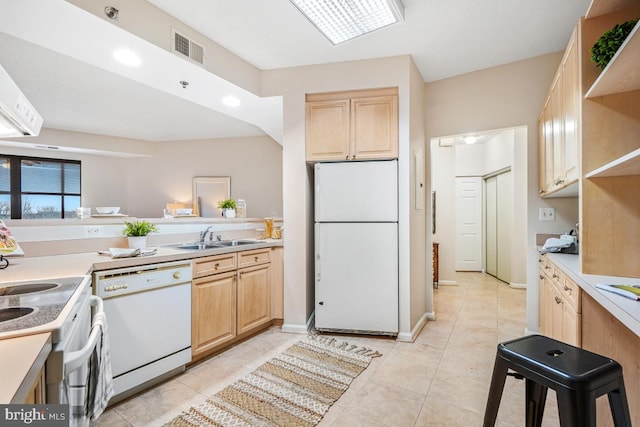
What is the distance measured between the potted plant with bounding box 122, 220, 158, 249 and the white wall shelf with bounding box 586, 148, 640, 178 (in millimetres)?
2875

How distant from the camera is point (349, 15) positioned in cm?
237

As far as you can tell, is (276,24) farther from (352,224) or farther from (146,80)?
(352,224)

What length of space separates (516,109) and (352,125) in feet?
5.39

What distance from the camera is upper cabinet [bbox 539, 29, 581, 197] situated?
1.85 meters

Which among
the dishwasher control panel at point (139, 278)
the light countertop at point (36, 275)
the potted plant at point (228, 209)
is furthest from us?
the potted plant at point (228, 209)

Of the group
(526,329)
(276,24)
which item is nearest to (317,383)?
(526,329)

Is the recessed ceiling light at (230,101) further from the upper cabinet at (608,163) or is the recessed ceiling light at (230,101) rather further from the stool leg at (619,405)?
the stool leg at (619,405)

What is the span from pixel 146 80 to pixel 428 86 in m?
2.86

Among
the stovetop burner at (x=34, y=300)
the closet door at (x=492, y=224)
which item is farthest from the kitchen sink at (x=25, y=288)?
the closet door at (x=492, y=224)

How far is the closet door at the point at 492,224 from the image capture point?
6074 millimetres

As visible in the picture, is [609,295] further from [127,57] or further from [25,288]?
[127,57]

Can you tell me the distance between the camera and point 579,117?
5.64 ft

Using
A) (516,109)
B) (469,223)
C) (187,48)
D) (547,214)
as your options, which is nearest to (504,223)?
(469,223)

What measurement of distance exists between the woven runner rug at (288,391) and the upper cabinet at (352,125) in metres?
1.76
